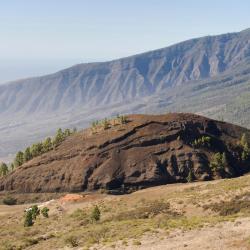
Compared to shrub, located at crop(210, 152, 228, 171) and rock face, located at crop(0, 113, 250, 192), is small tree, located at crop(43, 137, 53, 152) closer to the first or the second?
rock face, located at crop(0, 113, 250, 192)

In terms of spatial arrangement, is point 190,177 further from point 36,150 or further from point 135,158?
point 36,150

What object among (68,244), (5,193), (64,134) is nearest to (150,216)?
(68,244)

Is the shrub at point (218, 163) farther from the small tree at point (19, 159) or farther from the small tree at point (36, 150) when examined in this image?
the small tree at point (19, 159)

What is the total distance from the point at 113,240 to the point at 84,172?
79.4m

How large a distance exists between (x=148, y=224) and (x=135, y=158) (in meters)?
71.6

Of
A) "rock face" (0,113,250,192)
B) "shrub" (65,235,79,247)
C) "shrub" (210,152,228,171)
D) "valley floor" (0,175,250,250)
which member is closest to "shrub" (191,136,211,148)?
"rock face" (0,113,250,192)

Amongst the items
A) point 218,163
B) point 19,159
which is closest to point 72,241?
point 218,163

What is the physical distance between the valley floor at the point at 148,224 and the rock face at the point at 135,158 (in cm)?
2169

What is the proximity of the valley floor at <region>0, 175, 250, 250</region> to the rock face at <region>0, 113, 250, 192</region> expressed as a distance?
2169 centimetres

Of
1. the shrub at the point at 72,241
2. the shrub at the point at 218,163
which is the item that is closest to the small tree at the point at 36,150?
the shrub at the point at 218,163

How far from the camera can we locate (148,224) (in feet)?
193

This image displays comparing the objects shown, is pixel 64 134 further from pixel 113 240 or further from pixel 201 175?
pixel 113 240

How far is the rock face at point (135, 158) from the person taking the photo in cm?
12569

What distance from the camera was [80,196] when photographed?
113 meters
